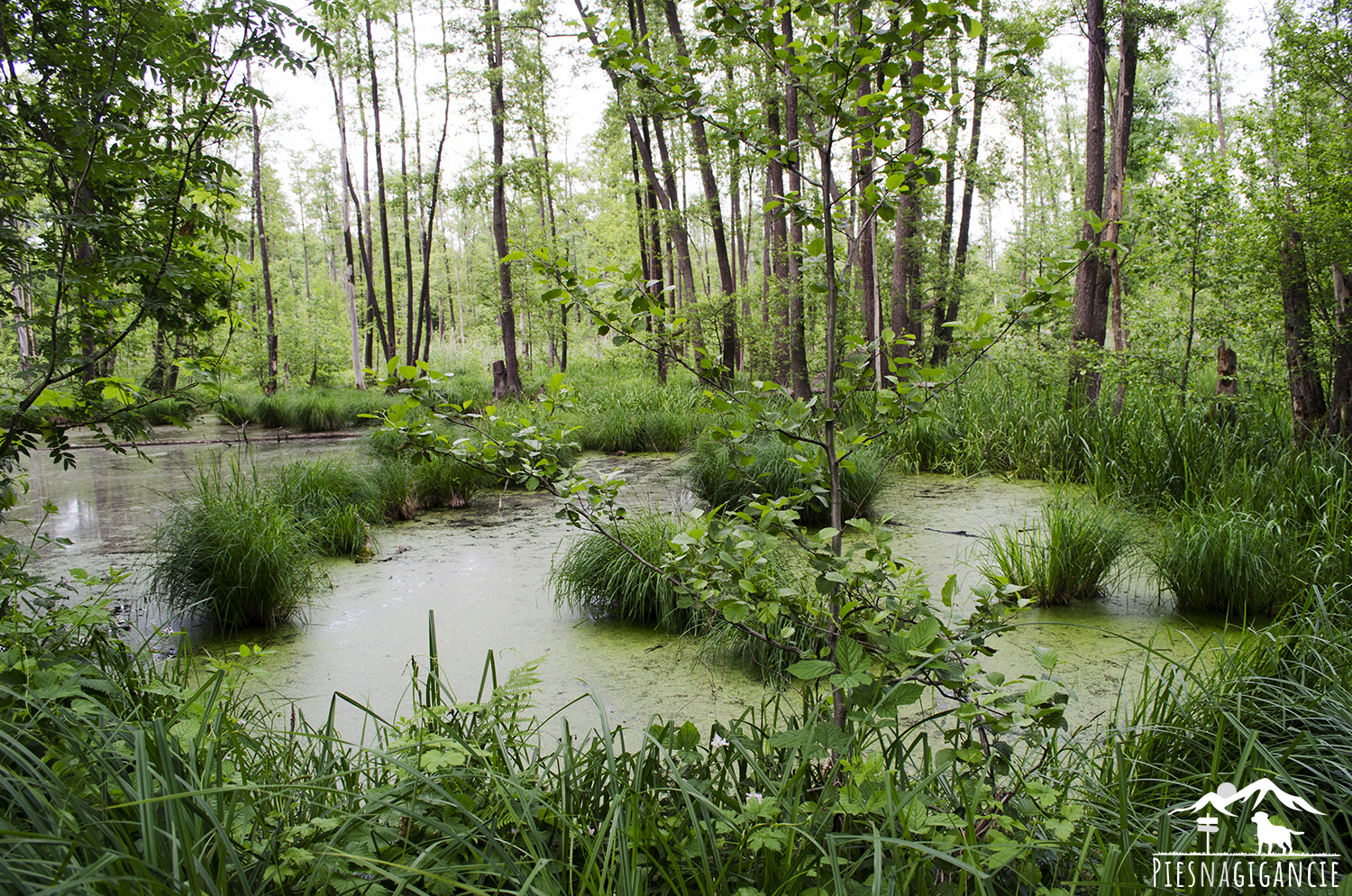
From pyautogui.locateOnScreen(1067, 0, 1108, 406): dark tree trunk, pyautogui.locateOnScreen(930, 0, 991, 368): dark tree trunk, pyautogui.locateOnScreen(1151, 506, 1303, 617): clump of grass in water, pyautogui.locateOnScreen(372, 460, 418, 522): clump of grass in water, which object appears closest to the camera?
pyautogui.locateOnScreen(1151, 506, 1303, 617): clump of grass in water

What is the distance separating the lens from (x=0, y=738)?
3.69 feet

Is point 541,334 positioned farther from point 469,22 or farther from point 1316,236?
point 1316,236

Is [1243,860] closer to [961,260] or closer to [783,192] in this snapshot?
[783,192]

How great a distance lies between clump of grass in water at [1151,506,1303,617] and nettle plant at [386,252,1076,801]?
1.75 metres

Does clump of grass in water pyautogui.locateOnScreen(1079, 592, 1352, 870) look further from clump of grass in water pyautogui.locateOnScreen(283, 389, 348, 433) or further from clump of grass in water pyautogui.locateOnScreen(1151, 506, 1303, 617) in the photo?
clump of grass in water pyautogui.locateOnScreen(283, 389, 348, 433)

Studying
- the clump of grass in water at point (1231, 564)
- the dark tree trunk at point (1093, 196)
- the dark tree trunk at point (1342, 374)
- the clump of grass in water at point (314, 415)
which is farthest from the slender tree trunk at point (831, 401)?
the clump of grass in water at point (314, 415)

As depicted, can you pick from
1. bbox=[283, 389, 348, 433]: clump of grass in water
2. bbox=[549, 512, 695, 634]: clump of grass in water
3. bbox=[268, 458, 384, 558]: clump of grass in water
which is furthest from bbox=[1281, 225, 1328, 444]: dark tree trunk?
bbox=[283, 389, 348, 433]: clump of grass in water

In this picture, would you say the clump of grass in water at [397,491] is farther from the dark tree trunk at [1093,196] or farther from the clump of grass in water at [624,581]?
the dark tree trunk at [1093,196]

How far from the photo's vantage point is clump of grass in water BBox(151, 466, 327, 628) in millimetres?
3098

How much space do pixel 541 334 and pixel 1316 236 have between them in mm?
18847

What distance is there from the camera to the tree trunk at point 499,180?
37.6ft

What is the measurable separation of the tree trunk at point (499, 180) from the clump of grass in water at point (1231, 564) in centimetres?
972

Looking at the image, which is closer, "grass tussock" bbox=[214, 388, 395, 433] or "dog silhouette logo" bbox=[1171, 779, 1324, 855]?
"dog silhouette logo" bbox=[1171, 779, 1324, 855]

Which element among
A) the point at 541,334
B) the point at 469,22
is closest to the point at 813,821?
the point at 469,22
